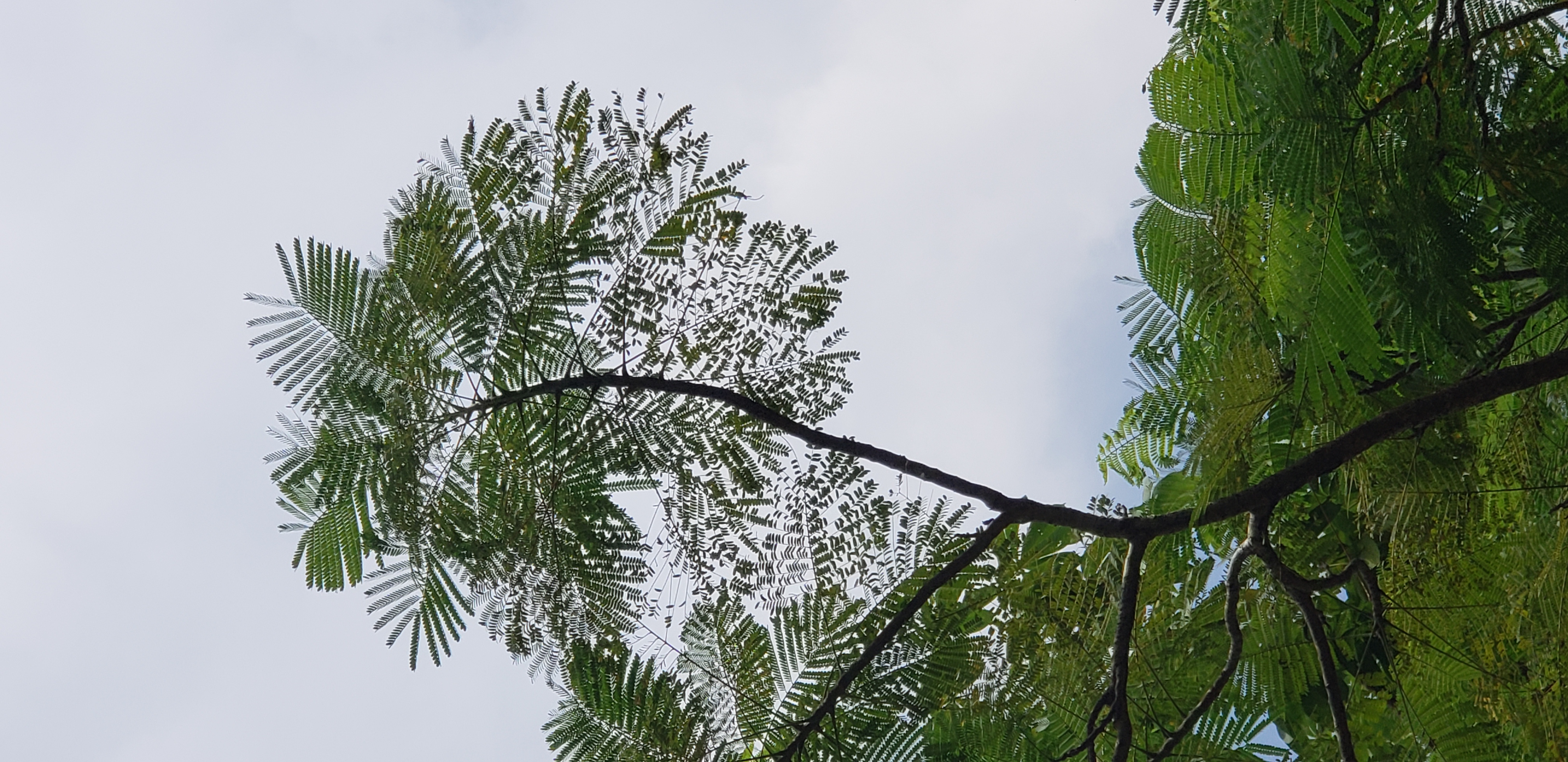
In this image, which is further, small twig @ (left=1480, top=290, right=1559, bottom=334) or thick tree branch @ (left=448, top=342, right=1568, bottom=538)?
small twig @ (left=1480, top=290, right=1559, bottom=334)

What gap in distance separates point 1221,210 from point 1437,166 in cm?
45

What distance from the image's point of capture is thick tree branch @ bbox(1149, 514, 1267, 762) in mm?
2457

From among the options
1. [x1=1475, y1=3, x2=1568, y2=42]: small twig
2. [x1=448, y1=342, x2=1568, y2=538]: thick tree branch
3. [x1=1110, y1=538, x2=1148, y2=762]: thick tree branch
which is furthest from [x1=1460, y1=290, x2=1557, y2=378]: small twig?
[x1=1110, y1=538, x2=1148, y2=762]: thick tree branch

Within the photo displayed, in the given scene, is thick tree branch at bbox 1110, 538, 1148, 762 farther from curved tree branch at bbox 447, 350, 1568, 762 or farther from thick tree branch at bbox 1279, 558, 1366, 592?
thick tree branch at bbox 1279, 558, 1366, 592

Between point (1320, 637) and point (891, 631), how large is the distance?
39.9 inches

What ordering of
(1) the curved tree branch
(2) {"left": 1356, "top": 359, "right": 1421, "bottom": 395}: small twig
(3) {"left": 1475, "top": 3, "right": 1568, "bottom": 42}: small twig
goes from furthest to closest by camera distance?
(2) {"left": 1356, "top": 359, "right": 1421, "bottom": 395}: small twig → (1) the curved tree branch → (3) {"left": 1475, "top": 3, "right": 1568, "bottom": 42}: small twig

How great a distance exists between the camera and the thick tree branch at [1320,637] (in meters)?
2.42

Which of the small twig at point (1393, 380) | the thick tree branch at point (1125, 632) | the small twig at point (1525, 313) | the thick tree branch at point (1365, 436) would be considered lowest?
the thick tree branch at point (1125, 632)

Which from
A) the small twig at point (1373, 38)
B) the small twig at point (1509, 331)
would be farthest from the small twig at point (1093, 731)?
the small twig at point (1373, 38)

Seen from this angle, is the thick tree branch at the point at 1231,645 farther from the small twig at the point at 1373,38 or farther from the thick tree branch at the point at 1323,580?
the small twig at the point at 1373,38

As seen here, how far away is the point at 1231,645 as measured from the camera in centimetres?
263

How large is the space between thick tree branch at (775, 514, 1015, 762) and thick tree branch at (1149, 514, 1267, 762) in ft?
1.77

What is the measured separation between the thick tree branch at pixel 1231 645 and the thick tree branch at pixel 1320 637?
5 cm

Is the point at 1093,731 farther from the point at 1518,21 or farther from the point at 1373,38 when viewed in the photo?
the point at 1518,21
